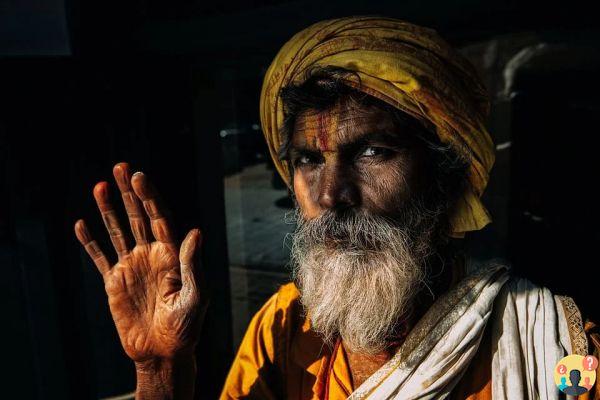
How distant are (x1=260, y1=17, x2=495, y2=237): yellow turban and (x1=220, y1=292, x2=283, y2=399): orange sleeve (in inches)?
32.4

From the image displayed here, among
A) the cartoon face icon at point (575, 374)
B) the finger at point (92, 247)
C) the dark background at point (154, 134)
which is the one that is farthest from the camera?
the dark background at point (154, 134)

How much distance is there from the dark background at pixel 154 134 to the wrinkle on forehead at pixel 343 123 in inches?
35.9

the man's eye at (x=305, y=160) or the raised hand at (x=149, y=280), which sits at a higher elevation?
the man's eye at (x=305, y=160)

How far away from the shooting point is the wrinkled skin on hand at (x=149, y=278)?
132 cm

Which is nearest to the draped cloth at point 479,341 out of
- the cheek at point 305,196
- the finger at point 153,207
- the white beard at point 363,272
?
the white beard at point 363,272

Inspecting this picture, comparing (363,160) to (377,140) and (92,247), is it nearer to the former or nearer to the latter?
(377,140)

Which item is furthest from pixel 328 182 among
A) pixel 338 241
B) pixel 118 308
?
pixel 118 308

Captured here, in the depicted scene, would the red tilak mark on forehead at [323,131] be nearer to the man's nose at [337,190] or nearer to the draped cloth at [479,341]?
the man's nose at [337,190]

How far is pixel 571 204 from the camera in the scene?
2.67 meters

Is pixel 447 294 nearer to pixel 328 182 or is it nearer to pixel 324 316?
pixel 324 316

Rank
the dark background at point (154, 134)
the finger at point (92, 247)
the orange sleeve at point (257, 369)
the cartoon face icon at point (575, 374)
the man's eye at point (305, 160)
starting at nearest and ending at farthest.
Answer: the cartoon face icon at point (575, 374), the finger at point (92, 247), the man's eye at point (305, 160), the orange sleeve at point (257, 369), the dark background at point (154, 134)

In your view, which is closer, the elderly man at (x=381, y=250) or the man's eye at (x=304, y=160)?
the elderly man at (x=381, y=250)

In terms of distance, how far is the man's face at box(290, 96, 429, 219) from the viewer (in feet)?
4.63

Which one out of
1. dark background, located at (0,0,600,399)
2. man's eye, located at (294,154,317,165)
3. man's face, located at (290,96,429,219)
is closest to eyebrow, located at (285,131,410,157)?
man's face, located at (290,96,429,219)
